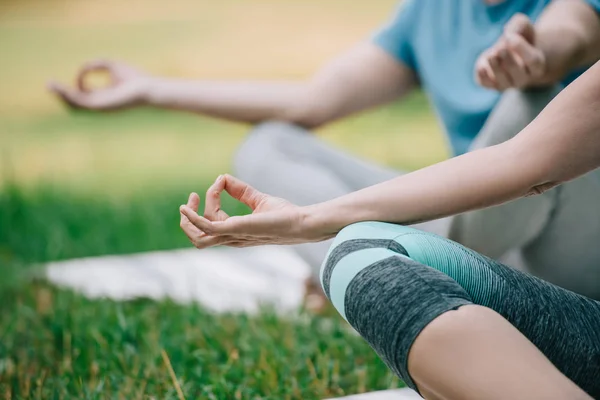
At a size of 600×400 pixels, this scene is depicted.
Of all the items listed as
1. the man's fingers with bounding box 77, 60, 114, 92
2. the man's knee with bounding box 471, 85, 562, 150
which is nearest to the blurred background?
the man's fingers with bounding box 77, 60, 114, 92

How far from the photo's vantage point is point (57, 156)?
350 cm

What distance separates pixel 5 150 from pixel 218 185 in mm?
2845

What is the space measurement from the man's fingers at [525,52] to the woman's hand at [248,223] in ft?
1.28

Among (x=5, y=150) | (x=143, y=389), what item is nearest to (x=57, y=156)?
(x=5, y=150)

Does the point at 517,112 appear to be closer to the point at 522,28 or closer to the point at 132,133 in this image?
the point at 522,28

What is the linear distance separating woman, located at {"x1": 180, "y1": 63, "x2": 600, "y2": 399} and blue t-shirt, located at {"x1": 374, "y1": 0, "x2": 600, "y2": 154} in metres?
0.58

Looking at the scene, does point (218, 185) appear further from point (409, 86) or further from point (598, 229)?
point (409, 86)

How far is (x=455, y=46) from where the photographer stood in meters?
1.45

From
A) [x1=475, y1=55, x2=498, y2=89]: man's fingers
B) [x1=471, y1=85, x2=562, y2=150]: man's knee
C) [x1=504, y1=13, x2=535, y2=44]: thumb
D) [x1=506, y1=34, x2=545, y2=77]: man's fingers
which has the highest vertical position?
[x1=504, y1=13, x2=535, y2=44]: thumb

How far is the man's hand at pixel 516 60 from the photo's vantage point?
1042 mm

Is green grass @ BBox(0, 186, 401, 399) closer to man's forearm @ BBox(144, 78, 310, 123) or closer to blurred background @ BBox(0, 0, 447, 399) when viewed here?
blurred background @ BBox(0, 0, 447, 399)

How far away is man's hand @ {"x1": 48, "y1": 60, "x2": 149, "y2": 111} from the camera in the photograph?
5.39 ft

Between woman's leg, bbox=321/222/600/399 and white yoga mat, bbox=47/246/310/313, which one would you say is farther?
white yoga mat, bbox=47/246/310/313

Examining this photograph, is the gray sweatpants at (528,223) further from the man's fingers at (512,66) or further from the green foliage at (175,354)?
the green foliage at (175,354)
